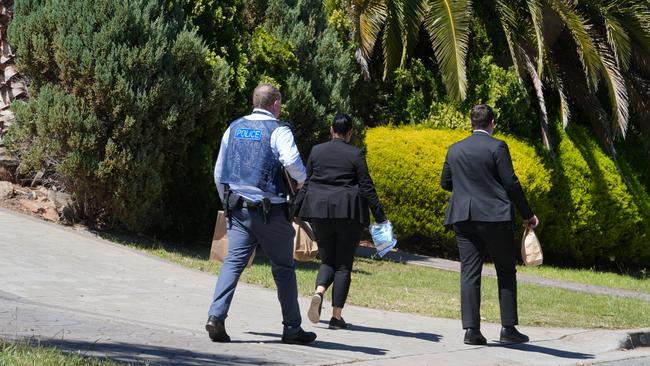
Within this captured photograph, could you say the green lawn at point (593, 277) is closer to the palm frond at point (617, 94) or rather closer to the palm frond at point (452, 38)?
the palm frond at point (617, 94)

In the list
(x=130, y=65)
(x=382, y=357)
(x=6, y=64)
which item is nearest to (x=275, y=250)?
(x=382, y=357)

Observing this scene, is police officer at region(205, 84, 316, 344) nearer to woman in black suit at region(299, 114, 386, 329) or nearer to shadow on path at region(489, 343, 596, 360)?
woman in black suit at region(299, 114, 386, 329)

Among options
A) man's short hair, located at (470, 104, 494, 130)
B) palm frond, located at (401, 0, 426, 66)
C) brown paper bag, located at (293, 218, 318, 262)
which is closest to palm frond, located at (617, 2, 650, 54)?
palm frond, located at (401, 0, 426, 66)

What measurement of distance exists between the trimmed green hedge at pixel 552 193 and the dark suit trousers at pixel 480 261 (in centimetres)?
758

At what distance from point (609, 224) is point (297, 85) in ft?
22.0

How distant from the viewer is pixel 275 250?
22.9ft

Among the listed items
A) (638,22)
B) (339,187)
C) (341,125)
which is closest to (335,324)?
(339,187)

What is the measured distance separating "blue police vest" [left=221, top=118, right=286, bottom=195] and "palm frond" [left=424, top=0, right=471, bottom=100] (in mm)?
8717

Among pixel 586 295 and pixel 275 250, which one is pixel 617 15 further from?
pixel 275 250

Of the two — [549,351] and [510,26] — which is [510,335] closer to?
[549,351]

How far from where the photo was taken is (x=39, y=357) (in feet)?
18.3

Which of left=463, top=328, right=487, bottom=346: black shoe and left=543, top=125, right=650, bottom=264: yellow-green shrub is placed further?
left=543, top=125, right=650, bottom=264: yellow-green shrub

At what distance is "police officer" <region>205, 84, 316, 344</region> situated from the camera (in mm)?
6922

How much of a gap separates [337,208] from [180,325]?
61.3 inches
